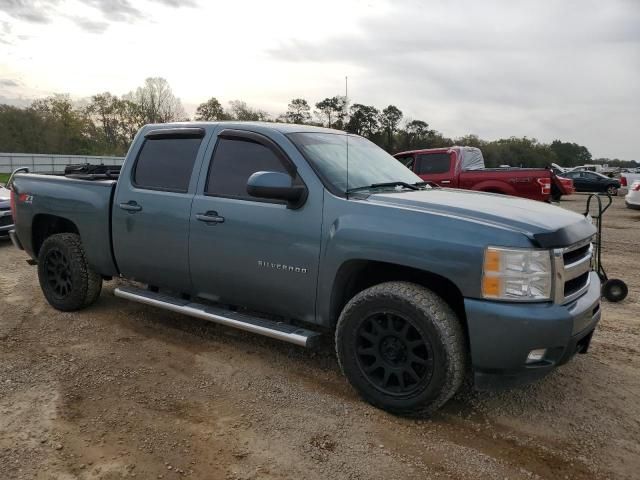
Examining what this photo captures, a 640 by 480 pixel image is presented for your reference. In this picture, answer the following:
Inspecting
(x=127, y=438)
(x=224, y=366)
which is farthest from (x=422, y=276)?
(x=127, y=438)

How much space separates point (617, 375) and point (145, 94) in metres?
76.6

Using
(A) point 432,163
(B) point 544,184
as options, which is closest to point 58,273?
(A) point 432,163

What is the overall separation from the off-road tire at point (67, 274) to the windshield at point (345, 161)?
2.58 m

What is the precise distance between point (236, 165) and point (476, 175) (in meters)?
8.12

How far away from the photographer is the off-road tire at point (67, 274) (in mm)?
4945

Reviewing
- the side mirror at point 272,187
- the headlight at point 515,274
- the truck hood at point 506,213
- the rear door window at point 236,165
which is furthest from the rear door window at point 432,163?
the headlight at point 515,274

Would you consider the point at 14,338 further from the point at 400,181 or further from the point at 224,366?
the point at 400,181

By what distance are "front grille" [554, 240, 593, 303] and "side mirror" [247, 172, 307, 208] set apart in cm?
166

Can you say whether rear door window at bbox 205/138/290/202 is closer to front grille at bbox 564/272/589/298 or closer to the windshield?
the windshield

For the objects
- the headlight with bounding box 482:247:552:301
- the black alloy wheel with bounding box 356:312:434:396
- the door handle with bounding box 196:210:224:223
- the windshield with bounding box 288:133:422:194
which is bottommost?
the black alloy wheel with bounding box 356:312:434:396

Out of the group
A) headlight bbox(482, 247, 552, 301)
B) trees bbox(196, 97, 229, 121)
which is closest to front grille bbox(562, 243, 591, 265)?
headlight bbox(482, 247, 552, 301)

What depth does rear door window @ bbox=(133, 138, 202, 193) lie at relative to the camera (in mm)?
4211

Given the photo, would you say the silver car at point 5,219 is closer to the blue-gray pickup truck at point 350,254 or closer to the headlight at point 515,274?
the blue-gray pickup truck at point 350,254

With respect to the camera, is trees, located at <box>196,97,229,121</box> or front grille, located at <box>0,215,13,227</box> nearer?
front grille, located at <box>0,215,13,227</box>
